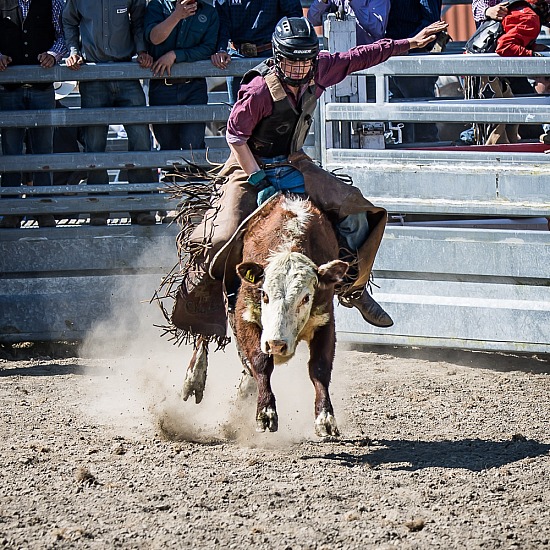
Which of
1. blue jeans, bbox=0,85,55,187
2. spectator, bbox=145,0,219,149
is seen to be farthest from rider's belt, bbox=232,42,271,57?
blue jeans, bbox=0,85,55,187

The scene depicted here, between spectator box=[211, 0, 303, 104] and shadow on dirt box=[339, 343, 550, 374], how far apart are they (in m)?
2.33

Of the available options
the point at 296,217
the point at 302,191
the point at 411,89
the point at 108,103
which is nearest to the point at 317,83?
the point at 302,191

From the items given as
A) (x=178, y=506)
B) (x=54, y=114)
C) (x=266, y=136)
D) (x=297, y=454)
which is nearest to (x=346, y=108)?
(x=266, y=136)

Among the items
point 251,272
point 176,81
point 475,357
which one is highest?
point 176,81

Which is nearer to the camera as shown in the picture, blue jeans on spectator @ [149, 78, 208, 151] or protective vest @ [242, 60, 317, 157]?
protective vest @ [242, 60, 317, 157]

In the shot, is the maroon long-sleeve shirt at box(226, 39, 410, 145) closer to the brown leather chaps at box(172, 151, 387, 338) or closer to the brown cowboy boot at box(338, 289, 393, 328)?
the brown leather chaps at box(172, 151, 387, 338)

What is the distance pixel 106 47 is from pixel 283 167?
111 inches

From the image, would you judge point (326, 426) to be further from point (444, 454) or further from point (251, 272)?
point (251, 272)

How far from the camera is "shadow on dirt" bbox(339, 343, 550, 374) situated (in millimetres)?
7363

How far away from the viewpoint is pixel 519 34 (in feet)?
25.4

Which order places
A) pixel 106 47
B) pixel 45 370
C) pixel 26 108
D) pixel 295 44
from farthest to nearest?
pixel 26 108
pixel 106 47
pixel 45 370
pixel 295 44

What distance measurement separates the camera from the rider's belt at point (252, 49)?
823cm

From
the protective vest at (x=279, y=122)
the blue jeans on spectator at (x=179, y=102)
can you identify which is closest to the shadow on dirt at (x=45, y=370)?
the blue jeans on spectator at (x=179, y=102)

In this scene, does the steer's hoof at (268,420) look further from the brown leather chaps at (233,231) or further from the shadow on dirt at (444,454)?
the brown leather chaps at (233,231)
